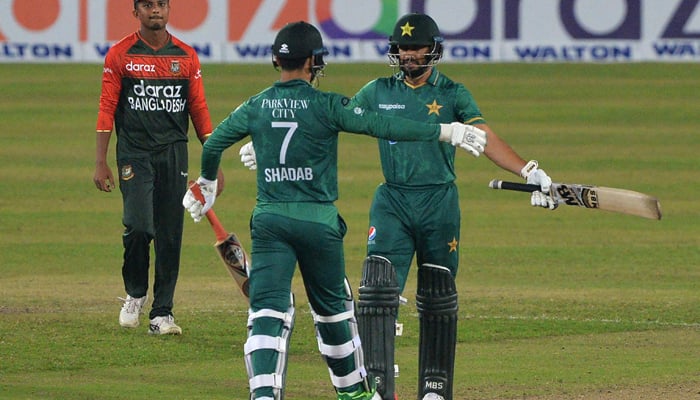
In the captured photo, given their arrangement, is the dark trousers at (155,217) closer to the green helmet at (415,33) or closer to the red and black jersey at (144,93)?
the red and black jersey at (144,93)

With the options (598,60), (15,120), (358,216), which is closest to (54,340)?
(358,216)

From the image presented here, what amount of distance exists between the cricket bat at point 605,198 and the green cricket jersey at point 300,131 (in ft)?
3.13

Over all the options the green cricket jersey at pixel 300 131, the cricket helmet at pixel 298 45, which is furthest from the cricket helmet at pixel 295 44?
the green cricket jersey at pixel 300 131

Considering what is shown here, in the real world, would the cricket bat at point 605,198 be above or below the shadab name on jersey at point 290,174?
below

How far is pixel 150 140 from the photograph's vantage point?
990cm

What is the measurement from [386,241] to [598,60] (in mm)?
21140

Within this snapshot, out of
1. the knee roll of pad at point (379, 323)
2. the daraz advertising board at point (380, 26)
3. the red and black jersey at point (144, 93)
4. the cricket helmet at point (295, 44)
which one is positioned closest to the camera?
the cricket helmet at point (295, 44)

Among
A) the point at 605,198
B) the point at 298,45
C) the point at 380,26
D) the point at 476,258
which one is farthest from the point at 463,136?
the point at 380,26

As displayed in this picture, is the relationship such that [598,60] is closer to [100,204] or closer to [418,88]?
[100,204]

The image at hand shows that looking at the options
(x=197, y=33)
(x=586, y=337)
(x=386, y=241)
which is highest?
(x=197, y=33)

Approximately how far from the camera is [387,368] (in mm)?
7441

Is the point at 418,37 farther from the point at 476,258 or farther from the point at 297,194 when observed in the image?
the point at 476,258

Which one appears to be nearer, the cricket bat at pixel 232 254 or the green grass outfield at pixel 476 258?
the cricket bat at pixel 232 254

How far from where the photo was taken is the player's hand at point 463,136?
683 cm
